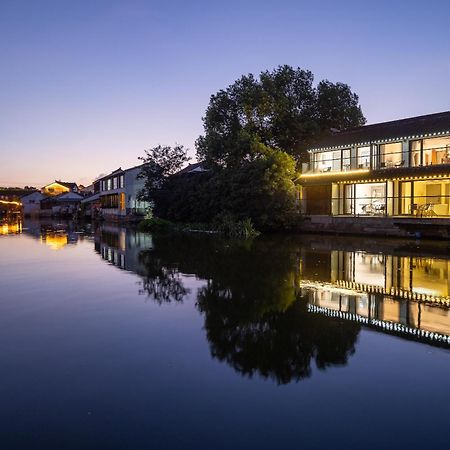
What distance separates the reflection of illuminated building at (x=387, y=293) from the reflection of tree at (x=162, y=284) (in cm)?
283

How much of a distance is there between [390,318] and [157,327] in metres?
3.91

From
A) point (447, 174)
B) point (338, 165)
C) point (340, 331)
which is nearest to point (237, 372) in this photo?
point (340, 331)

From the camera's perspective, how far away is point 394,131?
31375 mm

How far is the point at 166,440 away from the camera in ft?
11.7

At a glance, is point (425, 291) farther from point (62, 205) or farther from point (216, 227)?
point (62, 205)

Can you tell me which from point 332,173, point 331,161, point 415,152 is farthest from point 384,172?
point 331,161

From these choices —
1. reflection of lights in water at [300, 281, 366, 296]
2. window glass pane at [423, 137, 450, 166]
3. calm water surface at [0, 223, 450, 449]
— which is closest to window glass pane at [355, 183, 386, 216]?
window glass pane at [423, 137, 450, 166]

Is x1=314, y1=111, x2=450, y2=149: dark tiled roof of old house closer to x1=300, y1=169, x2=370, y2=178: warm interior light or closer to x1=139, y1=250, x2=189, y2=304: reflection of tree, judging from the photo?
x1=300, y1=169, x2=370, y2=178: warm interior light

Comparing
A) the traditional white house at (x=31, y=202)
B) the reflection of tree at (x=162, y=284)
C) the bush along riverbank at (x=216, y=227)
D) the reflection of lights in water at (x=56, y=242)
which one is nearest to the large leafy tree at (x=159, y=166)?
the bush along riverbank at (x=216, y=227)

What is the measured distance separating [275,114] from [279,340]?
34.4 m

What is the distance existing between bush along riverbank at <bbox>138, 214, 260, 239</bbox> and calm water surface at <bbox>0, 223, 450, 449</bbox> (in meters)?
18.3

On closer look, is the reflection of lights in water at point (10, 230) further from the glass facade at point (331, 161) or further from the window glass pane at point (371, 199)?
the window glass pane at point (371, 199)

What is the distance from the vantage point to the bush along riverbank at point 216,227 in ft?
97.2

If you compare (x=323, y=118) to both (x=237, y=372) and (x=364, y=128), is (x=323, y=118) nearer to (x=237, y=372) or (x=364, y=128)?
(x=364, y=128)
